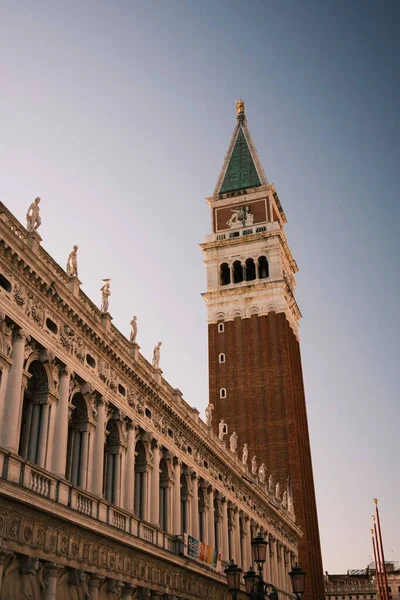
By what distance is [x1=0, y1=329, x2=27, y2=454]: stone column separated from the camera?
19.5 metres

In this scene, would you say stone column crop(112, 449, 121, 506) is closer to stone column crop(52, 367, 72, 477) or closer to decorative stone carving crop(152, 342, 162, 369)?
stone column crop(52, 367, 72, 477)

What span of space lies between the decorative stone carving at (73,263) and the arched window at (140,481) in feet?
27.6

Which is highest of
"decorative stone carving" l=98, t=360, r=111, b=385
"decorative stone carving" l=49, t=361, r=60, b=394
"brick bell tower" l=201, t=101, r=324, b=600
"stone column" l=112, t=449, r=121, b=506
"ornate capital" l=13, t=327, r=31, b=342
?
"brick bell tower" l=201, t=101, r=324, b=600

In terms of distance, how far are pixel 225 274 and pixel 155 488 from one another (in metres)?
41.1

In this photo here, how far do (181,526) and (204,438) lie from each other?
4826 mm

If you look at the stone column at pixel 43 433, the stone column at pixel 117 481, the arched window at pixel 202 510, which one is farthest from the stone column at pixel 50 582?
the arched window at pixel 202 510

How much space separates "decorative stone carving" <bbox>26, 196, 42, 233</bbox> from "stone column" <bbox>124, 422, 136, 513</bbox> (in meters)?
9.20

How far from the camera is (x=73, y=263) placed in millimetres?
25453

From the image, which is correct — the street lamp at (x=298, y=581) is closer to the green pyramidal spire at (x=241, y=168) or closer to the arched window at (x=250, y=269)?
the arched window at (x=250, y=269)

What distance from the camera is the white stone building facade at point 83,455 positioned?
64.3 ft

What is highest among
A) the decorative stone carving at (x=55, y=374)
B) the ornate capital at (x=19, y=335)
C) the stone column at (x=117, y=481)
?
the ornate capital at (x=19, y=335)

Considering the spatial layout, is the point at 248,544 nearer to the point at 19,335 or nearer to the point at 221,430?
the point at 221,430

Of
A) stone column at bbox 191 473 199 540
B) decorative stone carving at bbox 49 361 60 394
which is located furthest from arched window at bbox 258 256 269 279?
decorative stone carving at bbox 49 361 60 394

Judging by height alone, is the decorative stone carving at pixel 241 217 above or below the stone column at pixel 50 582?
above
